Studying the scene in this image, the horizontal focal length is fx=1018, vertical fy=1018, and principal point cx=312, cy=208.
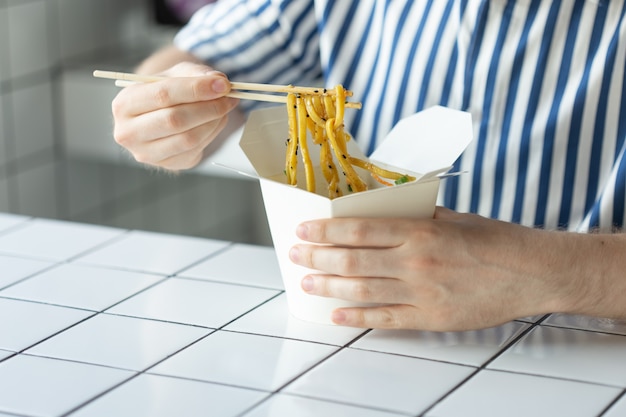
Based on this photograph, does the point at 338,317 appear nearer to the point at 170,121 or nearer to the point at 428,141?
the point at 428,141

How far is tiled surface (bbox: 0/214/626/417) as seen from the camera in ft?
3.32

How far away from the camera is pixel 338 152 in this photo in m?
1.26

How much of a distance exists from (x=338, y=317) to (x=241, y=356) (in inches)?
5.3

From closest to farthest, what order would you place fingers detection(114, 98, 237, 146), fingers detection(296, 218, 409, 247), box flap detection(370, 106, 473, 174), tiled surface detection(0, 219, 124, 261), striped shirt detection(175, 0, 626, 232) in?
fingers detection(296, 218, 409, 247) → box flap detection(370, 106, 473, 174) → fingers detection(114, 98, 237, 146) → tiled surface detection(0, 219, 124, 261) → striped shirt detection(175, 0, 626, 232)

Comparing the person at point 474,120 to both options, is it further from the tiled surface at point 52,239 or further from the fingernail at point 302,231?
the tiled surface at point 52,239

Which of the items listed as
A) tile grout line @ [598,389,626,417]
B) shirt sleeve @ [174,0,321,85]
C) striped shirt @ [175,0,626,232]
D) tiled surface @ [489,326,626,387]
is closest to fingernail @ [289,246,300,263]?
tiled surface @ [489,326,626,387]

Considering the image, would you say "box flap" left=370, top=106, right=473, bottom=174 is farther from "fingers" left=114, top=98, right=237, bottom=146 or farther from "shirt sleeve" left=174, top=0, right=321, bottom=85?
"shirt sleeve" left=174, top=0, right=321, bottom=85

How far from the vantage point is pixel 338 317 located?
1.20m

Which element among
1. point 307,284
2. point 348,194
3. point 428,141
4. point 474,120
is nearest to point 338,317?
point 307,284

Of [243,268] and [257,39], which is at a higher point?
[257,39]

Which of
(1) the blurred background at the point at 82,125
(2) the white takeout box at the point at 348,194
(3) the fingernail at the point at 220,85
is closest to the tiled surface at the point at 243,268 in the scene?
(2) the white takeout box at the point at 348,194

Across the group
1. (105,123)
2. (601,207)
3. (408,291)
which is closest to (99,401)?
(408,291)

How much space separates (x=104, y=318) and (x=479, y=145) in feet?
2.63

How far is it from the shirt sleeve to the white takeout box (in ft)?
2.10
